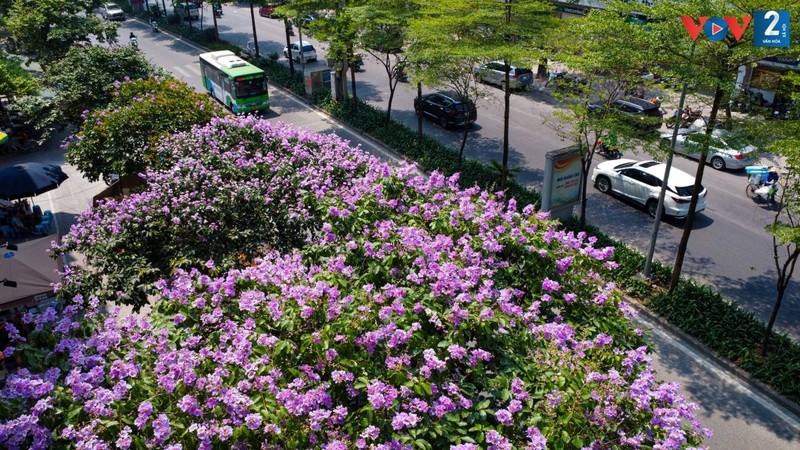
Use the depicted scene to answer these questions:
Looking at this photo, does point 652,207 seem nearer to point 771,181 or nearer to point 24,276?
point 771,181

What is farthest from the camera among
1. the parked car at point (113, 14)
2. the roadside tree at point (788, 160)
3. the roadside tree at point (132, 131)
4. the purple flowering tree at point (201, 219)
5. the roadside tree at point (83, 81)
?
the parked car at point (113, 14)

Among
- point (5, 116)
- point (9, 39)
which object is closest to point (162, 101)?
point (5, 116)

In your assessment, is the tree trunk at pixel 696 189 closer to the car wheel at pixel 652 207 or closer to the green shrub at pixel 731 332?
the green shrub at pixel 731 332

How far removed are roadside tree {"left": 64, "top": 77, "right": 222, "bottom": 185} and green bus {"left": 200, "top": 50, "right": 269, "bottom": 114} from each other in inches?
495

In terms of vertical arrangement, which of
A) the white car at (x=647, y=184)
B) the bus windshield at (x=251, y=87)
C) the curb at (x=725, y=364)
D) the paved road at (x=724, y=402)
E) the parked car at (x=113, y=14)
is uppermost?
the parked car at (x=113, y=14)

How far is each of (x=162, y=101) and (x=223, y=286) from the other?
9.64 meters

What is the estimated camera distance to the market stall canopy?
12031 mm

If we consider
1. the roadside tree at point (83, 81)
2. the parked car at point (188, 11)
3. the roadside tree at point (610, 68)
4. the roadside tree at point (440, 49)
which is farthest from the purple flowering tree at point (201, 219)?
the parked car at point (188, 11)

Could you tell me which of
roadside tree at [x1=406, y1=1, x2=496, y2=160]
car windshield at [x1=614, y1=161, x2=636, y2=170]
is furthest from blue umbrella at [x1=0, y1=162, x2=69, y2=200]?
car windshield at [x1=614, y1=161, x2=636, y2=170]

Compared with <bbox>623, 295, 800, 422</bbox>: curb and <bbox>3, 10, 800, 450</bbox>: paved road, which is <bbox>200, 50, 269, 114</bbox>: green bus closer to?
<bbox>623, 295, 800, 422</bbox>: curb

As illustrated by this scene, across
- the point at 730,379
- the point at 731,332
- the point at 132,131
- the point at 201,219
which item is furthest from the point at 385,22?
the point at 730,379

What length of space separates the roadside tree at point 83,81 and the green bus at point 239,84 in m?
6.86

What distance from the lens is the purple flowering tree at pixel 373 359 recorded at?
5848 mm

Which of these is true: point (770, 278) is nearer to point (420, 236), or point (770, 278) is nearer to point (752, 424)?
point (752, 424)
